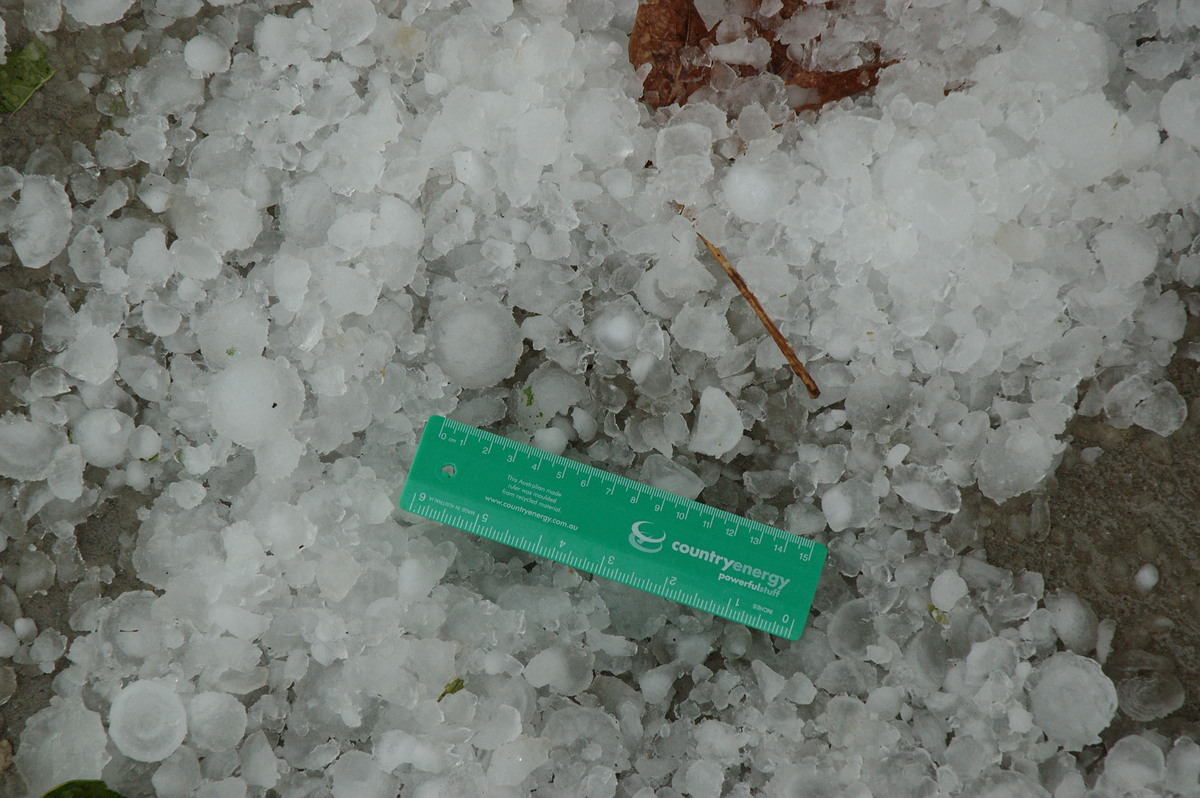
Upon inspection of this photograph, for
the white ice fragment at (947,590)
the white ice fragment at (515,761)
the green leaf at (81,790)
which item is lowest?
the green leaf at (81,790)

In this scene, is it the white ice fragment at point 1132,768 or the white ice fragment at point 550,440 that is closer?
the white ice fragment at point 1132,768

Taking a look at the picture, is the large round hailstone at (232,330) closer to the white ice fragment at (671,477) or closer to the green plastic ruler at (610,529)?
the green plastic ruler at (610,529)

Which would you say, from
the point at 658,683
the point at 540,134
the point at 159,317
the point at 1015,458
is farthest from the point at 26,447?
the point at 1015,458

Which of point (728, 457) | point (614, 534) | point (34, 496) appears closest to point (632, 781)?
point (614, 534)

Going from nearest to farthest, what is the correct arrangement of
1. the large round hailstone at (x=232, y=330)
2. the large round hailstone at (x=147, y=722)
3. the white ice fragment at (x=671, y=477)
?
the large round hailstone at (x=147, y=722) < the large round hailstone at (x=232, y=330) < the white ice fragment at (x=671, y=477)

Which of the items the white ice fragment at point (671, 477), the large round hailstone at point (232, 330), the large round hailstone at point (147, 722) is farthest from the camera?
the white ice fragment at point (671, 477)

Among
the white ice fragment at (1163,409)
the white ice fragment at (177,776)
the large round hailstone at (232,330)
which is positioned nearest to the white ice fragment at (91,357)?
the large round hailstone at (232,330)

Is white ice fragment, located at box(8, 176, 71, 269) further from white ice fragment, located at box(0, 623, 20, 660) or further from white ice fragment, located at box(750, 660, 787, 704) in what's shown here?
white ice fragment, located at box(750, 660, 787, 704)
